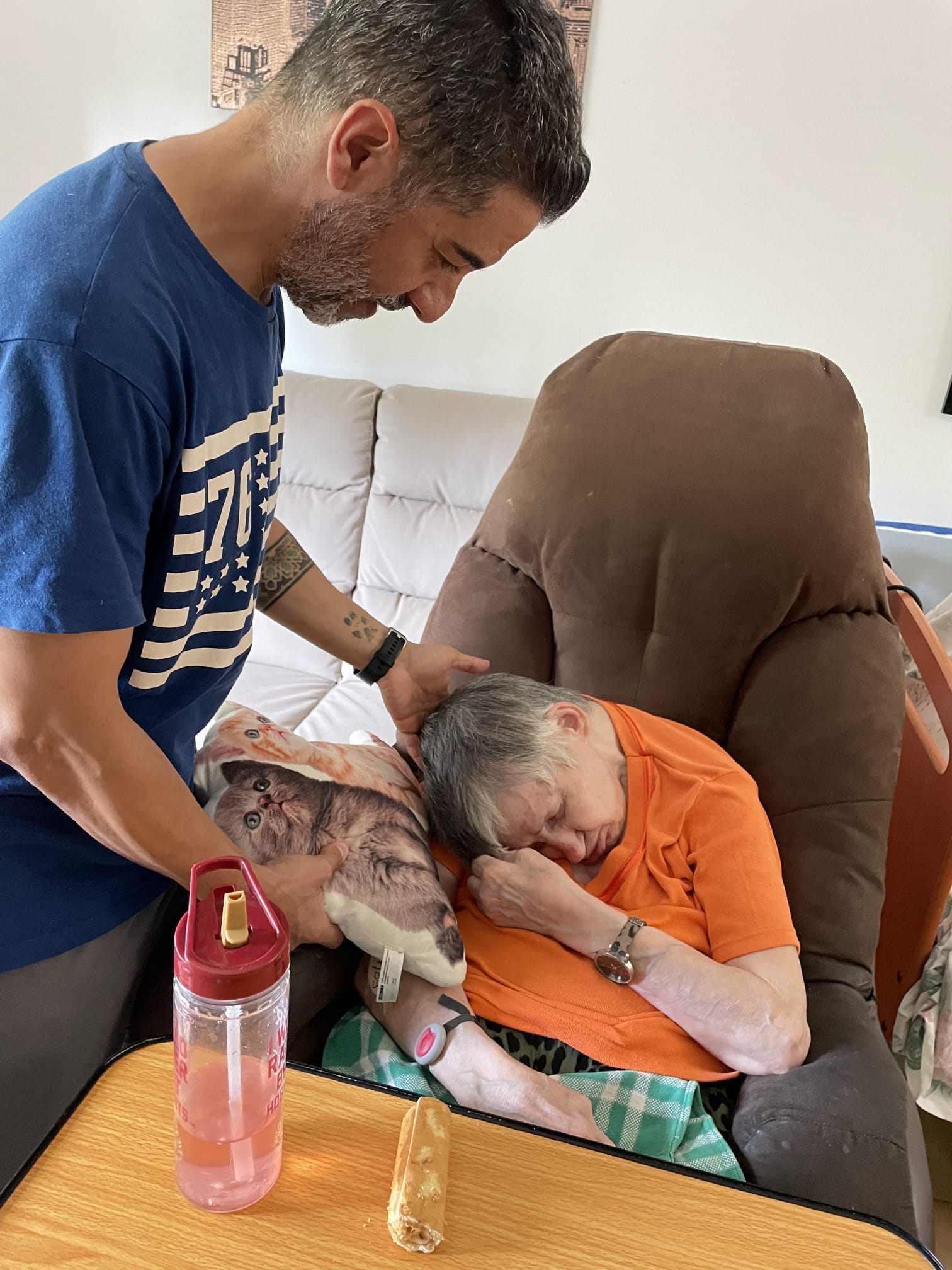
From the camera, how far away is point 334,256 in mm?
906

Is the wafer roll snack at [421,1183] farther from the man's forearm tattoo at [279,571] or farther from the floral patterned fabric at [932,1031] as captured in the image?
the floral patterned fabric at [932,1031]

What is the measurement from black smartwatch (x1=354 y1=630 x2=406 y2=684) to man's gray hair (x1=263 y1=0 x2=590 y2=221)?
0.68 meters

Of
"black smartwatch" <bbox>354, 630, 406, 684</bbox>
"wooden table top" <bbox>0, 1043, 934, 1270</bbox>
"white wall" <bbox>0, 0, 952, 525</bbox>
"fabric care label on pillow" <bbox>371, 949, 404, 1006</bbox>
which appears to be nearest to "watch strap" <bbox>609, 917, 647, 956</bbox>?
"fabric care label on pillow" <bbox>371, 949, 404, 1006</bbox>

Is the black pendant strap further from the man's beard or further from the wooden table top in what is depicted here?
the man's beard

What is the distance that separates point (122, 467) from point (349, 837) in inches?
22.2

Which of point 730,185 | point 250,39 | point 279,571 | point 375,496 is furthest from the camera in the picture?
point 375,496

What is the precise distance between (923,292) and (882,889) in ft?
5.62

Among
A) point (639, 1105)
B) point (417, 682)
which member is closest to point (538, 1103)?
point (639, 1105)

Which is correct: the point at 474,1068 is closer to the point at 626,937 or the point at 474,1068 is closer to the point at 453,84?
the point at 626,937

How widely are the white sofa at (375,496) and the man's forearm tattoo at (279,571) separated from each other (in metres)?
1.23

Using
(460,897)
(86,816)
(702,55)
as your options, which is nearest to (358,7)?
(86,816)

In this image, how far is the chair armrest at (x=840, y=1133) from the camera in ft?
3.13

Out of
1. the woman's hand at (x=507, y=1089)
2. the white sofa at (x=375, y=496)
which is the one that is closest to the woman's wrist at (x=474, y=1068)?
the woman's hand at (x=507, y=1089)

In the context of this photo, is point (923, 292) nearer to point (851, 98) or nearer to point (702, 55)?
point (851, 98)
